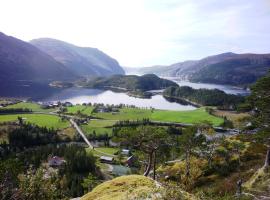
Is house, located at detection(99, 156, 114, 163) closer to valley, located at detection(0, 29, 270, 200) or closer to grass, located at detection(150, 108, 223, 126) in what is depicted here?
valley, located at detection(0, 29, 270, 200)

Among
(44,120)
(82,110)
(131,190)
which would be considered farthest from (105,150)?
(131,190)

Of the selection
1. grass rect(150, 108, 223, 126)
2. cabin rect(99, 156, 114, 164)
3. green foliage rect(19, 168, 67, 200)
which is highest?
green foliage rect(19, 168, 67, 200)

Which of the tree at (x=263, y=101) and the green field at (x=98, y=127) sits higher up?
the tree at (x=263, y=101)

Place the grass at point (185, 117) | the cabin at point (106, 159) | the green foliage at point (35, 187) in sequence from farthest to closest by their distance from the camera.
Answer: the grass at point (185, 117) → the cabin at point (106, 159) → the green foliage at point (35, 187)

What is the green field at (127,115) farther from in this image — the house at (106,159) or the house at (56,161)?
the house at (56,161)

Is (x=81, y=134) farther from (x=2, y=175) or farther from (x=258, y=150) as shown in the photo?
(x=2, y=175)

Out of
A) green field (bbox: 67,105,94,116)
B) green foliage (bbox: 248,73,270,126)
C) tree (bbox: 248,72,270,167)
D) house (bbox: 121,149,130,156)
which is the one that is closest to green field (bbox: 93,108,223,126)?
green field (bbox: 67,105,94,116)

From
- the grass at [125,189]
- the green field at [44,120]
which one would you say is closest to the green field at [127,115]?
the green field at [44,120]
